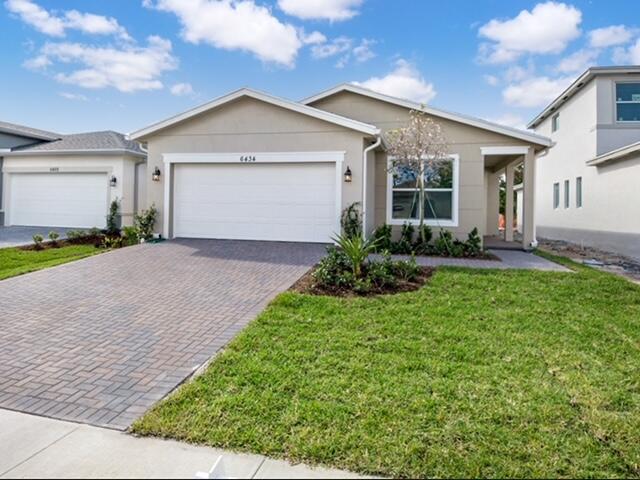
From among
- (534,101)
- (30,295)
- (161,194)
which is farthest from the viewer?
(534,101)

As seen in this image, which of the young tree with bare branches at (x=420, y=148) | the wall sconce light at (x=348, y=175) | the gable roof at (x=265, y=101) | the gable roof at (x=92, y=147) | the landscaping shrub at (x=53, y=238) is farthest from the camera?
the gable roof at (x=92, y=147)

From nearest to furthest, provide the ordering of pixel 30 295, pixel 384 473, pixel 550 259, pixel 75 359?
pixel 384 473, pixel 75 359, pixel 30 295, pixel 550 259

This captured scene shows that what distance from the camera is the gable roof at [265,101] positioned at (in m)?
11.5

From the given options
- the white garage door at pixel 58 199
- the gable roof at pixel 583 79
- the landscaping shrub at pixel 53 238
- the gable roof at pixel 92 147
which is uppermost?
the gable roof at pixel 583 79

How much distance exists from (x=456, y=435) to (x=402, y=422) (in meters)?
0.40

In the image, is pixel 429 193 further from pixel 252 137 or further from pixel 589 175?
pixel 589 175

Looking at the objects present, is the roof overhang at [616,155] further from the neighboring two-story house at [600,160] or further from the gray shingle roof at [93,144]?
the gray shingle roof at [93,144]

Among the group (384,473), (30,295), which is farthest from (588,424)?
(30,295)

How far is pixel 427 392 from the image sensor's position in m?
3.63

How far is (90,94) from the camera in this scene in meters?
20.8

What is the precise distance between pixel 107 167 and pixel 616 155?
61.3 feet

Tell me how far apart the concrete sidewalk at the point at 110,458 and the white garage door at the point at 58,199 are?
1506 cm

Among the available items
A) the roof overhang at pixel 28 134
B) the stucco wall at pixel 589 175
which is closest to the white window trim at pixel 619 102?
the stucco wall at pixel 589 175

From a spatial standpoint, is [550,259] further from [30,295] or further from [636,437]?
[30,295]
